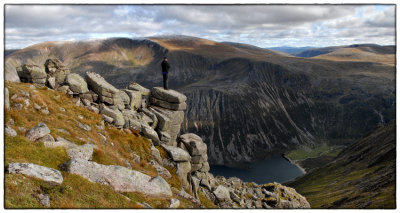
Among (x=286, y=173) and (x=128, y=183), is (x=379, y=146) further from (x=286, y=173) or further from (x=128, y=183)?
(x=128, y=183)

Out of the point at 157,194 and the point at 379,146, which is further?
the point at 379,146

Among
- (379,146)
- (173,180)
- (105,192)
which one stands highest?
(105,192)

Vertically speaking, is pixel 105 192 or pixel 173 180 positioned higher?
pixel 105 192

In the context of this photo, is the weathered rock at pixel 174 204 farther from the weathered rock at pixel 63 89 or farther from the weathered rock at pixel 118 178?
the weathered rock at pixel 63 89

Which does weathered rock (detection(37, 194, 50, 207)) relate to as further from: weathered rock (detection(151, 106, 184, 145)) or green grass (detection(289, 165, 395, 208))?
green grass (detection(289, 165, 395, 208))

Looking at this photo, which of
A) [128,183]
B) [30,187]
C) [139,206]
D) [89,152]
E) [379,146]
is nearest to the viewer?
[30,187]

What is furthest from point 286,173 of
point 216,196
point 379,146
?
point 216,196

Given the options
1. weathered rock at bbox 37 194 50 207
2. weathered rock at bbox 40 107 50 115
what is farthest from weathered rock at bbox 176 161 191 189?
weathered rock at bbox 37 194 50 207

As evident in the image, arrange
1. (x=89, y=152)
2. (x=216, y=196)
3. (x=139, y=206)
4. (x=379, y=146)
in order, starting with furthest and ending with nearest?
(x=379, y=146) < (x=216, y=196) < (x=89, y=152) < (x=139, y=206)
